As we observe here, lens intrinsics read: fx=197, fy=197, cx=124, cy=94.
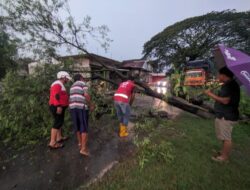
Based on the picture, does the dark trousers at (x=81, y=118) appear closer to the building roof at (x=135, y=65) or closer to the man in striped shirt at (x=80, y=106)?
the man in striped shirt at (x=80, y=106)

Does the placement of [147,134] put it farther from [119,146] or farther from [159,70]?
[159,70]

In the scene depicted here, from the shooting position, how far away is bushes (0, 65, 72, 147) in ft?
18.1

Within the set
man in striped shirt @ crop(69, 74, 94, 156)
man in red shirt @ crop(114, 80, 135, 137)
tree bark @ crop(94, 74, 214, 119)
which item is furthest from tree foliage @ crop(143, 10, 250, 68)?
man in striped shirt @ crop(69, 74, 94, 156)

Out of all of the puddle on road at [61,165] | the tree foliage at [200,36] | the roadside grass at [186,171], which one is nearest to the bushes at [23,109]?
the puddle on road at [61,165]

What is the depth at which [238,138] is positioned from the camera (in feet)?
16.4

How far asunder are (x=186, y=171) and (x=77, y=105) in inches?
92.1

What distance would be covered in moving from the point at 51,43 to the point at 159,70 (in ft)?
79.6

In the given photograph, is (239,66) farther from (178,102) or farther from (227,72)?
(178,102)

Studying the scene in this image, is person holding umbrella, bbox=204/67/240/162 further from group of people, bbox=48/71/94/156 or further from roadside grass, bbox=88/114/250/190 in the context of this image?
group of people, bbox=48/71/94/156

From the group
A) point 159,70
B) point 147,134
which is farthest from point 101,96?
point 159,70

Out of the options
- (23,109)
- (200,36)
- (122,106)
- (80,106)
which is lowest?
(23,109)

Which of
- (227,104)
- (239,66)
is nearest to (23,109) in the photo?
(227,104)

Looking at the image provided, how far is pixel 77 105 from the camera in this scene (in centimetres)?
396

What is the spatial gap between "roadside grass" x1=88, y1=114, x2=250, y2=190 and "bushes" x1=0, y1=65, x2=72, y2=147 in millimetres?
3092
